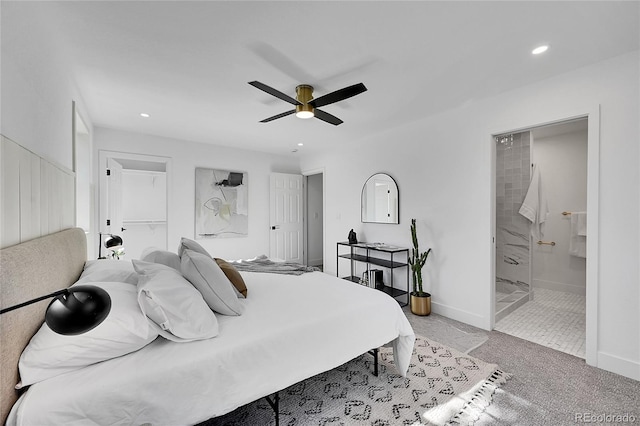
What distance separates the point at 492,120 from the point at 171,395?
3534 mm

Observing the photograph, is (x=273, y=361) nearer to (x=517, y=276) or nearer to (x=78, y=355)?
(x=78, y=355)

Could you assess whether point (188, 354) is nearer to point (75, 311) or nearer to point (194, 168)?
point (75, 311)

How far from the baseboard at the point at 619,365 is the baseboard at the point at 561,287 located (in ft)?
8.45

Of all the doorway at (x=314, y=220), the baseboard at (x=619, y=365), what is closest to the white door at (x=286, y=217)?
the doorway at (x=314, y=220)

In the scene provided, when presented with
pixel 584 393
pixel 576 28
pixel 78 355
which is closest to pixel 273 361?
pixel 78 355

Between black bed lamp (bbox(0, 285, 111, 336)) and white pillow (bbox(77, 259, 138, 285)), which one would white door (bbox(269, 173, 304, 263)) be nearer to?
white pillow (bbox(77, 259, 138, 285))

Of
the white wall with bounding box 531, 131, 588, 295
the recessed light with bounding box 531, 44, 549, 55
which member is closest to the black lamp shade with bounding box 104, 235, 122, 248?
the recessed light with bounding box 531, 44, 549, 55

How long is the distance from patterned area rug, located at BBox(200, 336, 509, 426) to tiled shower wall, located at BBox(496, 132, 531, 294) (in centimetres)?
241

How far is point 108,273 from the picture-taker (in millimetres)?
1848

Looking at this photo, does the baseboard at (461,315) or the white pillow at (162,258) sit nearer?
the white pillow at (162,258)

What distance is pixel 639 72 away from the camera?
2119 mm

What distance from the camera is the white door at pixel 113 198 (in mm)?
3943

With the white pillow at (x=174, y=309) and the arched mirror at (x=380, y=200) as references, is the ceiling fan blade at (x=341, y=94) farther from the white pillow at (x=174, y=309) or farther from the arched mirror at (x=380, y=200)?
the arched mirror at (x=380, y=200)

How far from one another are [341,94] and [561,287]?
15.8 ft
